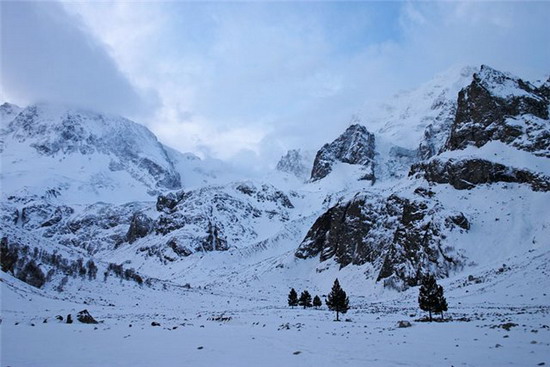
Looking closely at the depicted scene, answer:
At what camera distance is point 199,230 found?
198 m

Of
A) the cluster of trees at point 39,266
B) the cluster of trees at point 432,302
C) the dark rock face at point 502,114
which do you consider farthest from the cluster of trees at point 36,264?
the dark rock face at point 502,114

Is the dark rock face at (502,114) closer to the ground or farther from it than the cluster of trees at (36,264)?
farther from it

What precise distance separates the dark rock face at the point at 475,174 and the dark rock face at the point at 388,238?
9878mm

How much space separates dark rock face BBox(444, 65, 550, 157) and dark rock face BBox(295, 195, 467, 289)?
88.8 ft

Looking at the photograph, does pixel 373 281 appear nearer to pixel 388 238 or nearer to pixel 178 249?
pixel 388 238

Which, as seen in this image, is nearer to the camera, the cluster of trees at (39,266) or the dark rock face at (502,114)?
the cluster of trees at (39,266)

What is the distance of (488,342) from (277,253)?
145 m

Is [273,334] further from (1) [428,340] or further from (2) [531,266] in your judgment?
(2) [531,266]

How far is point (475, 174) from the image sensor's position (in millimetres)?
94812

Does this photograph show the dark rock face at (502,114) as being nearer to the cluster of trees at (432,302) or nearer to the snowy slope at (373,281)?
the snowy slope at (373,281)

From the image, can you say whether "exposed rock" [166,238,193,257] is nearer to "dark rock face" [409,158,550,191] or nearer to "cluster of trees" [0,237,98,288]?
"cluster of trees" [0,237,98,288]

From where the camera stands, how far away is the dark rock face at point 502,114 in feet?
323

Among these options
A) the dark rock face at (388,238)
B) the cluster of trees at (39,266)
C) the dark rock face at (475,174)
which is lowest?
the cluster of trees at (39,266)

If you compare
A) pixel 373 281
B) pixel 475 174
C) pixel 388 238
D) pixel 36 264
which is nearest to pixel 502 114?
pixel 475 174
